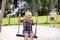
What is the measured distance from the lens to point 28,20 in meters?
7.51

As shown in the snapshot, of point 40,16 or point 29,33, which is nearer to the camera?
point 29,33

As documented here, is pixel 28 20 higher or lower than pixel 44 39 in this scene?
higher

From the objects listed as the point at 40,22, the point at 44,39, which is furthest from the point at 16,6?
the point at 44,39

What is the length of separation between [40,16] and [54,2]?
1240 millimetres

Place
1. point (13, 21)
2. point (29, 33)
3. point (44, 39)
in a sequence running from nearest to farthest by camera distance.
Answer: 1. point (29, 33)
2. point (44, 39)
3. point (13, 21)

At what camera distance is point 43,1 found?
633 inches

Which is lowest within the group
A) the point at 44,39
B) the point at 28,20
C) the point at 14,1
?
the point at 44,39

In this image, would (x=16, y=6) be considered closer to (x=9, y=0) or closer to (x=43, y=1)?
(x=9, y=0)

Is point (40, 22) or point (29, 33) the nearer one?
point (29, 33)

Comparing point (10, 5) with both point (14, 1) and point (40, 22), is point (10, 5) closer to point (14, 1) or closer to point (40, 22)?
point (14, 1)

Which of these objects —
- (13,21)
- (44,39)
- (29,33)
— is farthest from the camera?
(13,21)

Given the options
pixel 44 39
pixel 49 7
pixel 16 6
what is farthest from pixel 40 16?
pixel 44 39

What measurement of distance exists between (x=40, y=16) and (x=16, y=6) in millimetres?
1826

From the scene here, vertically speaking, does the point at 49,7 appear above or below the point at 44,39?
above
